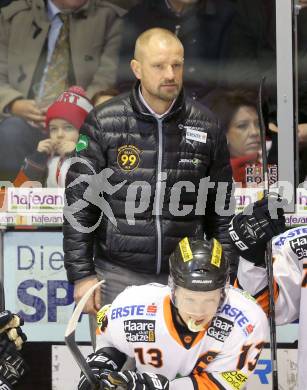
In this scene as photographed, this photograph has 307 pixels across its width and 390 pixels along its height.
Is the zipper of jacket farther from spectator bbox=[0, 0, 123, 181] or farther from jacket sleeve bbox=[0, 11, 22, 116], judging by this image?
jacket sleeve bbox=[0, 11, 22, 116]

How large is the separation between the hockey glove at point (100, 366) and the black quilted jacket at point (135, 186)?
0.69 m

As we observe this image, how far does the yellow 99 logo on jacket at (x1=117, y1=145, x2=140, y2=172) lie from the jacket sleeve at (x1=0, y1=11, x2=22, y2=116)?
1089 mm

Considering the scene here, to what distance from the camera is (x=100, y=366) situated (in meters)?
3.39

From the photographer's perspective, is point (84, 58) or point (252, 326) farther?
point (84, 58)

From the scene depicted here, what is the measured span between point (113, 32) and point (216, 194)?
119 cm

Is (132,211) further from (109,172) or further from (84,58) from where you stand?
(84,58)

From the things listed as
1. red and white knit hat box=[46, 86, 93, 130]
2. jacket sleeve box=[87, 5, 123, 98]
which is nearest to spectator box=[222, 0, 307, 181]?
jacket sleeve box=[87, 5, 123, 98]

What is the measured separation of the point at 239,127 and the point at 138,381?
6.83 ft

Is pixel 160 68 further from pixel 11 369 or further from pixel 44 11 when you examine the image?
pixel 11 369

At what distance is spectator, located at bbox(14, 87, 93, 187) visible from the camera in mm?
5062

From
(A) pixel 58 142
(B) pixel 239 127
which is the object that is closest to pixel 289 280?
(B) pixel 239 127

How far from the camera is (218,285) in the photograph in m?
3.38

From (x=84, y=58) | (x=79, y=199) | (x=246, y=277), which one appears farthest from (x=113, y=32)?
(x=246, y=277)

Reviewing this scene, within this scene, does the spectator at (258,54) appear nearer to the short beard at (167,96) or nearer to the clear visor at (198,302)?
the short beard at (167,96)
